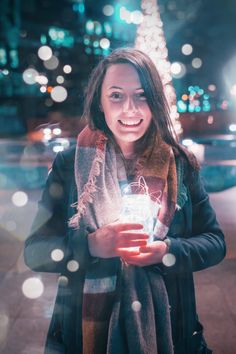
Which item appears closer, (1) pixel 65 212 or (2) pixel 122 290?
(2) pixel 122 290

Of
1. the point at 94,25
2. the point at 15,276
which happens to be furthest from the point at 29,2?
the point at 15,276

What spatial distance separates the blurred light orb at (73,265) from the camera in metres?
1.88

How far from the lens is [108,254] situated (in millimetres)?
1796

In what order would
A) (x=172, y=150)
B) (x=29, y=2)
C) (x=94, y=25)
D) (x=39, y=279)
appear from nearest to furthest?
(x=172, y=150), (x=39, y=279), (x=29, y=2), (x=94, y=25)

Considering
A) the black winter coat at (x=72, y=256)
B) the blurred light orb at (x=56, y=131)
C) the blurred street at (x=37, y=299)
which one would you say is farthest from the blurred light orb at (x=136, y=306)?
the blurred light orb at (x=56, y=131)

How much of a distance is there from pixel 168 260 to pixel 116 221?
31 centimetres

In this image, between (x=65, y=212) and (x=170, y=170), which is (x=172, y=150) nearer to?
(x=170, y=170)

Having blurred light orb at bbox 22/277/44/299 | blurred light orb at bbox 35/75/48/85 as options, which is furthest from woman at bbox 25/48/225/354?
blurred light orb at bbox 35/75/48/85

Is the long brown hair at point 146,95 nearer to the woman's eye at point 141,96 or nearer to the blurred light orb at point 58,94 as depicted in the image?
the woman's eye at point 141,96

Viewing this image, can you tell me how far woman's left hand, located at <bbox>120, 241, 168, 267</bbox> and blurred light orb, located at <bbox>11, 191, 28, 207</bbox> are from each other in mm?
7789

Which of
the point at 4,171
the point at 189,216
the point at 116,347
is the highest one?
the point at 189,216

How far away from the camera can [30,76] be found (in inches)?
1780

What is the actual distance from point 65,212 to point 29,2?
53269mm

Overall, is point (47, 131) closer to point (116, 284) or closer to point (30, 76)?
point (116, 284)
